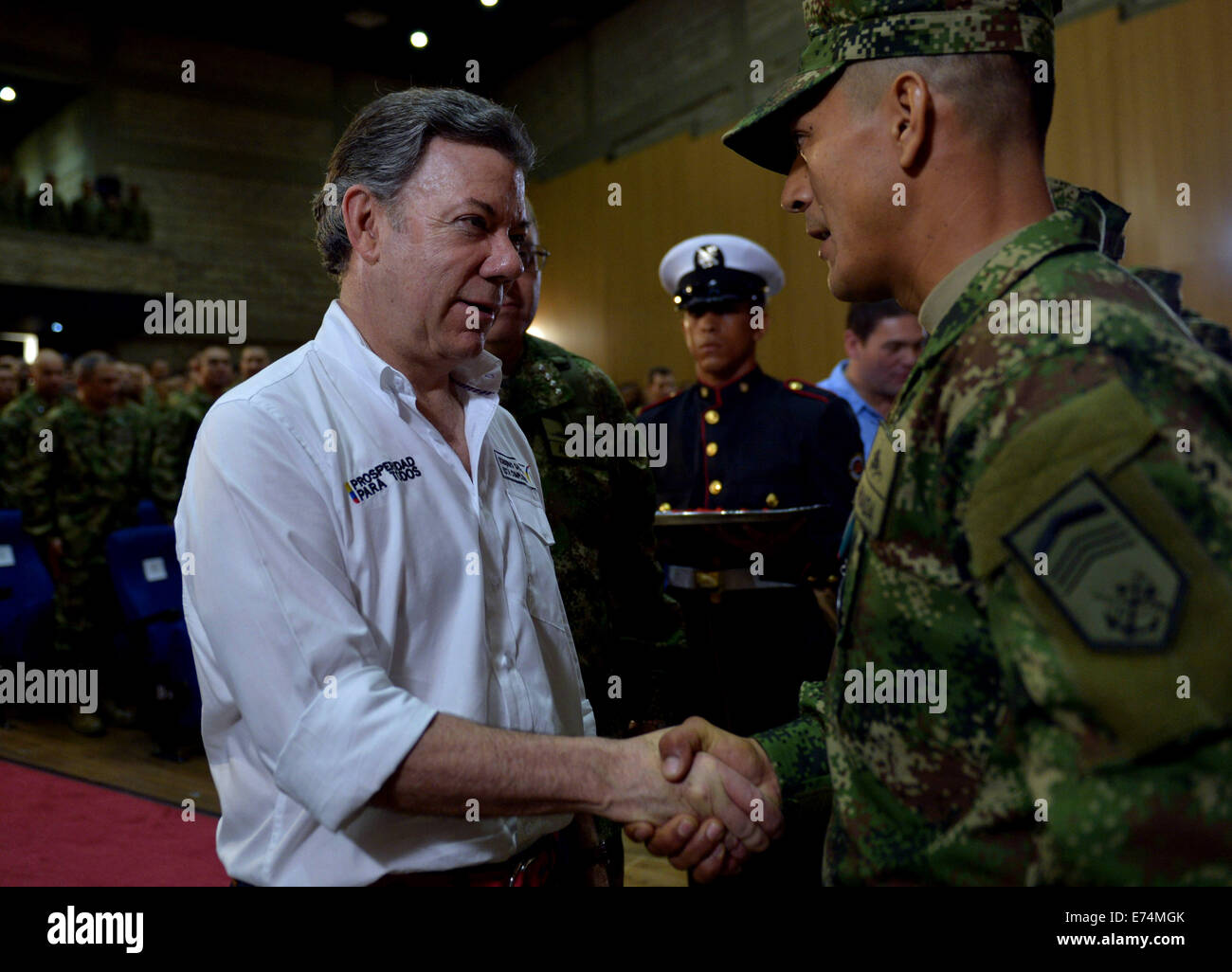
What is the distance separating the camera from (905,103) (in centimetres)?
94

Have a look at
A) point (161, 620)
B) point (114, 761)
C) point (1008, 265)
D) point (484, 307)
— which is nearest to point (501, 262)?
point (484, 307)

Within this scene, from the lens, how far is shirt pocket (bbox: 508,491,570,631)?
4.40 feet

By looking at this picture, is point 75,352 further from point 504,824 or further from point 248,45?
point 504,824

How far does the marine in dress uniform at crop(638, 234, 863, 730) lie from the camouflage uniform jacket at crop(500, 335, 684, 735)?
0.40 metres

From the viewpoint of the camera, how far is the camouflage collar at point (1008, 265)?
0.83 metres

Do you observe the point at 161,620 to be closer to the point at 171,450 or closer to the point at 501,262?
the point at 171,450

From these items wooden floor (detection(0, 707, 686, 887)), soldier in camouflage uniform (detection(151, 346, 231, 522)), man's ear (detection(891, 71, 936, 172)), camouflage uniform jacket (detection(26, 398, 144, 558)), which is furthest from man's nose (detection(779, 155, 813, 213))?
camouflage uniform jacket (detection(26, 398, 144, 558))

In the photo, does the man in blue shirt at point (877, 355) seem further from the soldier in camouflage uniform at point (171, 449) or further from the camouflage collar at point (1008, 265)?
the soldier in camouflage uniform at point (171, 449)

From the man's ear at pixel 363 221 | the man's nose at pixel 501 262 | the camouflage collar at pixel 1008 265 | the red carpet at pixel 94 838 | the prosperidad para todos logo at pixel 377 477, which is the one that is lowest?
the red carpet at pixel 94 838

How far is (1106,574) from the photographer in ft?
2.07

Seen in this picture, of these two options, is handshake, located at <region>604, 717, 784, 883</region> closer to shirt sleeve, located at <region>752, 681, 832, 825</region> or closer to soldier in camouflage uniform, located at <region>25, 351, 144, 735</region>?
shirt sleeve, located at <region>752, 681, 832, 825</region>

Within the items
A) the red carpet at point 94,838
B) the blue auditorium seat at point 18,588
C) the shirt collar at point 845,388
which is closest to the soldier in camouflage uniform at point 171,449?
the blue auditorium seat at point 18,588
